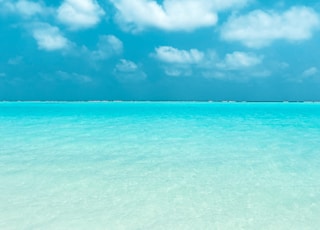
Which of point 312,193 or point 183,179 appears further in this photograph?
point 183,179

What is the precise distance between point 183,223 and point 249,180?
288cm

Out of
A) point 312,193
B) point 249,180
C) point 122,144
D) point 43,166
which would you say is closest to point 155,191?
point 249,180

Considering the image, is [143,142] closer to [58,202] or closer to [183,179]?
[183,179]

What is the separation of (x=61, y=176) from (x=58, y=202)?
6.20ft

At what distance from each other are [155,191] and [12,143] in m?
8.62

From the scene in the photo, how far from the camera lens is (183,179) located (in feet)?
24.5

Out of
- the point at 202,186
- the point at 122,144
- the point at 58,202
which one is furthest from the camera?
the point at 122,144

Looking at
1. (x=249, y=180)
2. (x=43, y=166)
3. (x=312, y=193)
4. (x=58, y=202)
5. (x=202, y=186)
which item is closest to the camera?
(x=58, y=202)

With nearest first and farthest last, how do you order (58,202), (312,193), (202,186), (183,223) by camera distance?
(183,223) → (58,202) → (312,193) → (202,186)

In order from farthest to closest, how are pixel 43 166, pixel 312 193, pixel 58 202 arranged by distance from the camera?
pixel 43 166, pixel 312 193, pixel 58 202

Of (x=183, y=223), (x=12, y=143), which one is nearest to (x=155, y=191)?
(x=183, y=223)

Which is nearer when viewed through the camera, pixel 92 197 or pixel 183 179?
pixel 92 197

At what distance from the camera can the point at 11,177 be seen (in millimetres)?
7496

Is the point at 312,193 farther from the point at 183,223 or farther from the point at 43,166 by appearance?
the point at 43,166
